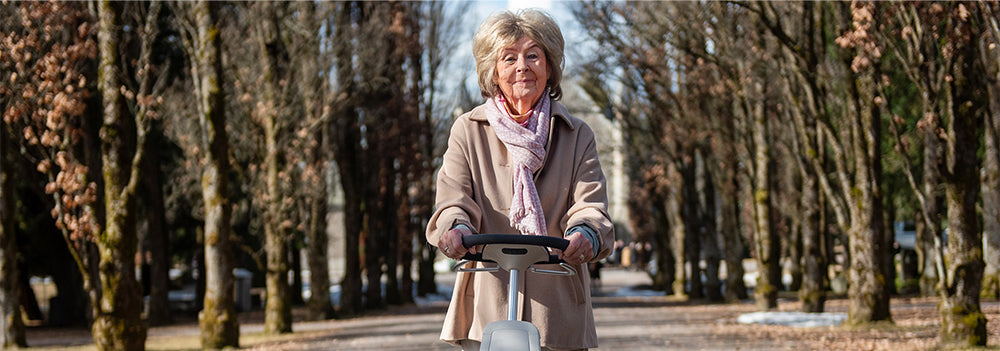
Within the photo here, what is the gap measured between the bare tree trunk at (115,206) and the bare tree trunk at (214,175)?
1.83 metres

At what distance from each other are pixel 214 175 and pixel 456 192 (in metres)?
12.2

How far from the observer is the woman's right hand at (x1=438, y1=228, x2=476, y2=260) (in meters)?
3.47

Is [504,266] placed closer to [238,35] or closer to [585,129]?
[585,129]

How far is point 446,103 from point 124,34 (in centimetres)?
2016

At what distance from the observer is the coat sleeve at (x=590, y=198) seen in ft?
11.9

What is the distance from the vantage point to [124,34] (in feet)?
47.3

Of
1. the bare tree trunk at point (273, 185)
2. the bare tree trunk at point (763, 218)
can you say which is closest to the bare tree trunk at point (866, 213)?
the bare tree trunk at point (763, 218)

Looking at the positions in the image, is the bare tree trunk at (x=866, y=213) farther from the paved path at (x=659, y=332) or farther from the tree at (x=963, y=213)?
the tree at (x=963, y=213)

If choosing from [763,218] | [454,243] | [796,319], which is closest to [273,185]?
[796,319]

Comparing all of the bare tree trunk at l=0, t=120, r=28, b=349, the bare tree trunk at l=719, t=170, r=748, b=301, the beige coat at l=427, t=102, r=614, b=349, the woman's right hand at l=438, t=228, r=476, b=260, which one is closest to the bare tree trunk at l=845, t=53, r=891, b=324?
the bare tree trunk at l=719, t=170, r=748, b=301

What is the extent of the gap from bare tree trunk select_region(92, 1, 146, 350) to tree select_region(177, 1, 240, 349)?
1833 millimetres

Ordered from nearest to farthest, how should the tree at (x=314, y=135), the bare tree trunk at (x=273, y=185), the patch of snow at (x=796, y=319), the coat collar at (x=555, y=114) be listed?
the coat collar at (x=555, y=114) → the patch of snow at (x=796, y=319) → the bare tree trunk at (x=273, y=185) → the tree at (x=314, y=135)

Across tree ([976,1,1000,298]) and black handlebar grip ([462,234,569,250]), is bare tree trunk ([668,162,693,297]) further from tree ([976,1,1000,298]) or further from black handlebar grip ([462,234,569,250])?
black handlebar grip ([462,234,569,250])

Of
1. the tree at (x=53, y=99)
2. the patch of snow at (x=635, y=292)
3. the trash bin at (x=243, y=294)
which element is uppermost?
the tree at (x=53, y=99)
